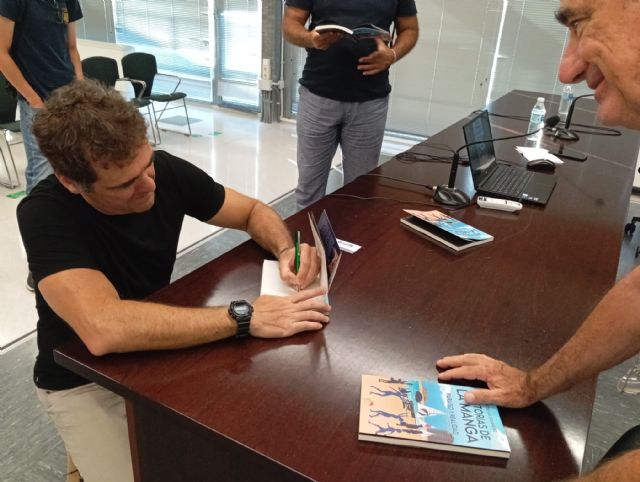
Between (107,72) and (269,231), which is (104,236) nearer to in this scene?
(269,231)

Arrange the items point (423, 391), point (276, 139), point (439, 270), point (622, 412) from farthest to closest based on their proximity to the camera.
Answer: point (276, 139) < point (622, 412) < point (439, 270) < point (423, 391)

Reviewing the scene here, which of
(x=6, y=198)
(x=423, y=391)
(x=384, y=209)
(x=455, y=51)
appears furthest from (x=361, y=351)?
(x=455, y=51)

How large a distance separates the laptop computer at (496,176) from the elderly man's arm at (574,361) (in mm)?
873

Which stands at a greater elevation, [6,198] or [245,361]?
[245,361]

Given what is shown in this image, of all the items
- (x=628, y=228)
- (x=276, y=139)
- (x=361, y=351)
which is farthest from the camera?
(x=276, y=139)

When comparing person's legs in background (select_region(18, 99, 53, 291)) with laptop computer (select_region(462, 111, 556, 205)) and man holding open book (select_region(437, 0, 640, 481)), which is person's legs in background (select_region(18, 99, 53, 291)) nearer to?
laptop computer (select_region(462, 111, 556, 205))

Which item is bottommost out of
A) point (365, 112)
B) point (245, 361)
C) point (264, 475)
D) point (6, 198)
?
point (6, 198)

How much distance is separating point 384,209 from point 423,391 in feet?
2.72

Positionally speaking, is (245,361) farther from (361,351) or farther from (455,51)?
(455,51)

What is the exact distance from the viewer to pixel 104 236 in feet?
3.88

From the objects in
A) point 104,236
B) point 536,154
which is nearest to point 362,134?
point 536,154

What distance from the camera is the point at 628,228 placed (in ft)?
10.9

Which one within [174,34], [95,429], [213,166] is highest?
[174,34]

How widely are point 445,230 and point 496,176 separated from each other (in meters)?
0.61
